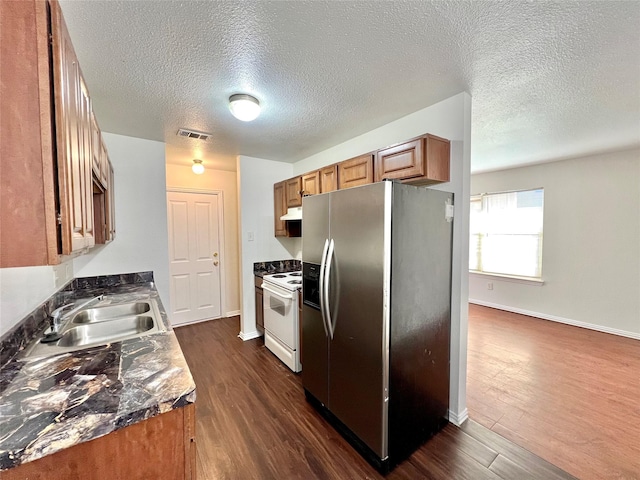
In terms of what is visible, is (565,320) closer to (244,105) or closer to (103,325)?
(244,105)

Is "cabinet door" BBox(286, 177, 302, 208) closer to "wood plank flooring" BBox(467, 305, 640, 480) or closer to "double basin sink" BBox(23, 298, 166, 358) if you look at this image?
"double basin sink" BBox(23, 298, 166, 358)

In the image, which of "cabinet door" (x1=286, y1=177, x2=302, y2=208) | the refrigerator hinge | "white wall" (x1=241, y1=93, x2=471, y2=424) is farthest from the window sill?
"cabinet door" (x1=286, y1=177, x2=302, y2=208)

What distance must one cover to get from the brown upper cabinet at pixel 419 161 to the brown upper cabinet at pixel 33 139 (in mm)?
1854

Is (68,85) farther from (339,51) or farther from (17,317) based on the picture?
(339,51)

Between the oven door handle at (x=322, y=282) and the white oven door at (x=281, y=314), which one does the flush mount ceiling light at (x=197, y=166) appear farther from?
the oven door handle at (x=322, y=282)

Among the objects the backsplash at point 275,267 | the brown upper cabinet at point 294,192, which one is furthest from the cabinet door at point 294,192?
the backsplash at point 275,267

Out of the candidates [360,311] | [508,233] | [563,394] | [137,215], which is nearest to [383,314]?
[360,311]

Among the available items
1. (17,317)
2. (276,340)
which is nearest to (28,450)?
(17,317)

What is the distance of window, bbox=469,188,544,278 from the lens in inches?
174

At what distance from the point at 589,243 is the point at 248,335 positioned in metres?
5.02

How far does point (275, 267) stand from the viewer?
12.8 ft

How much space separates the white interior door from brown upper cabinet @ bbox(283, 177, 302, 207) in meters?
1.57

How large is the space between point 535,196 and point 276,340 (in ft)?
15.2

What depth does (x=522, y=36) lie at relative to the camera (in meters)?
1.43
